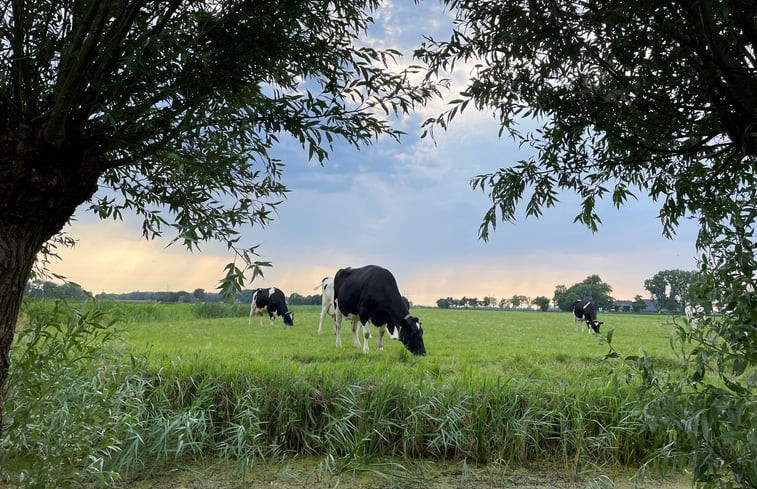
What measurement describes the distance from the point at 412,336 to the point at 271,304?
12.2 meters

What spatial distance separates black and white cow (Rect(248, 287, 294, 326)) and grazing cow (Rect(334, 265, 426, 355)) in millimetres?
8714

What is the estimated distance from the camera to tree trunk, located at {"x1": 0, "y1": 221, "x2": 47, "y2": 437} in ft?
9.61

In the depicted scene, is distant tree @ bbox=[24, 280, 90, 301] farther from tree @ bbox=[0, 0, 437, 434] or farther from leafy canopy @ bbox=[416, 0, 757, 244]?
leafy canopy @ bbox=[416, 0, 757, 244]

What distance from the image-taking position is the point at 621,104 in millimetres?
4137

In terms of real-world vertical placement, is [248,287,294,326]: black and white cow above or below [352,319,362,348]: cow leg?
above

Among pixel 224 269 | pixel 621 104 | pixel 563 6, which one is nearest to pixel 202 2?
pixel 224 269

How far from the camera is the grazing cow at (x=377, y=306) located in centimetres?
1202

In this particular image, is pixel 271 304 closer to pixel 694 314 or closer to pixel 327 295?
pixel 327 295

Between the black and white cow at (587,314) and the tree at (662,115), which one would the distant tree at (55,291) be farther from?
the black and white cow at (587,314)

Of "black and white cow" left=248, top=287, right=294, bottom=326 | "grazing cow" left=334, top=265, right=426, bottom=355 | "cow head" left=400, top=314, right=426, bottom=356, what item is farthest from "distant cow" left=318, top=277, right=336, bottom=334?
"black and white cow" left=248, top=287, right=294, bottom=326

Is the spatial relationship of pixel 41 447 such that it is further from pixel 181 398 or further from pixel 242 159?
pixel 242 159

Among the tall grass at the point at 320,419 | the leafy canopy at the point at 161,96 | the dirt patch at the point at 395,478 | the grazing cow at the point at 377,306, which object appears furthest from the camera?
the grazing cow at the point at 377,306

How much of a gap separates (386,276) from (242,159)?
10836 millimetres

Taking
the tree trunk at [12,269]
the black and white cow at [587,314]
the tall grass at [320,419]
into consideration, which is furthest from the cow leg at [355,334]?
the black and white cow at [587,314]
